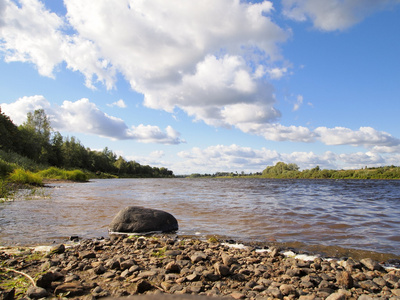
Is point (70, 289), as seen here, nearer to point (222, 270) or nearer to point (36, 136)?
point (222, 270)

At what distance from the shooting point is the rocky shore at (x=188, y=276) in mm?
3309

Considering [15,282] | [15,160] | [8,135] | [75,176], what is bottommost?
[15,282]

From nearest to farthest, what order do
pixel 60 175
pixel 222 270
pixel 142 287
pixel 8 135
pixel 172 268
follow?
pixel 142 287
pixel 222 270
pixel 172 268
pixel 60 175
pixel 8 135

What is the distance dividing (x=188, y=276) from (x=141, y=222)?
458 cm

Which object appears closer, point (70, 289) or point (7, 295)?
point (7, 295)

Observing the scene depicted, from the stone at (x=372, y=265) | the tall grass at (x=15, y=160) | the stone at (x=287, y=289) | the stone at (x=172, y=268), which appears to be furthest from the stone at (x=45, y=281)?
the tall grass at (x=15, y=160)

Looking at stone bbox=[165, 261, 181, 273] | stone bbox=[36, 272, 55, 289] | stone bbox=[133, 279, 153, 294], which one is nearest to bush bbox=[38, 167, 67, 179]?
stone bbox=[36, 272, 55, 289]

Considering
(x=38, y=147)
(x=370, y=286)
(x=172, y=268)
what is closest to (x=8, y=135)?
(x=38, y=147)

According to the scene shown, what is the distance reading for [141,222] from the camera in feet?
26.2

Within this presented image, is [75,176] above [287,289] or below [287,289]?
above

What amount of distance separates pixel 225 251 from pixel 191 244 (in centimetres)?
92

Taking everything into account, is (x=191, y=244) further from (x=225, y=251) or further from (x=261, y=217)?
(x=261, y=217)

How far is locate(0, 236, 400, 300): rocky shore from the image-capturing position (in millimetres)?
3309

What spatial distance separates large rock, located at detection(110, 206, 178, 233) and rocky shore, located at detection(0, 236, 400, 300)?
2553 mm
